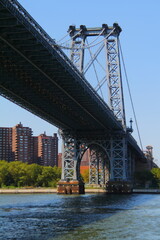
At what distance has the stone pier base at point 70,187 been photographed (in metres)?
88.3

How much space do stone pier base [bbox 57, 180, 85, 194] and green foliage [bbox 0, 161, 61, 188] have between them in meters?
35.0

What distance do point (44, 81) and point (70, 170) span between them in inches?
1561

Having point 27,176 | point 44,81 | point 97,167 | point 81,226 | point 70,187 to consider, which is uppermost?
point 44,81

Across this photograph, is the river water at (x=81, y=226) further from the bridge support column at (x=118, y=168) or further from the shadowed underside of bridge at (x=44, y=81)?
the bridge support column at (x=118, y=168)

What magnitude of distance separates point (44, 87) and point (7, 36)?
19.5m

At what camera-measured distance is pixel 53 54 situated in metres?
47.2

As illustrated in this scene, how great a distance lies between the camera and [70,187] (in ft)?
293

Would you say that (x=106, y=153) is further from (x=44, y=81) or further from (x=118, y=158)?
(x=44, y=81)

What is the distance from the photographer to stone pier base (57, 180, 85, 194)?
8832 centimetres

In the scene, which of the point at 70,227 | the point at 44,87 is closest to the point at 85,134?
the point at 44,87

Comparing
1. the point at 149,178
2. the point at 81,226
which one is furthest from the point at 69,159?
the point at 81,226

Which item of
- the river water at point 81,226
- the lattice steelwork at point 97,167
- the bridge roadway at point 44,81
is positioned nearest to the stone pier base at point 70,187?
the bridge roadway at point 44,81

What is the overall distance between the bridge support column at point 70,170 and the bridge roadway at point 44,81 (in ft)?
8.54

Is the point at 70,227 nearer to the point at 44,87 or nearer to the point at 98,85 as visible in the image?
the point at 44,87
